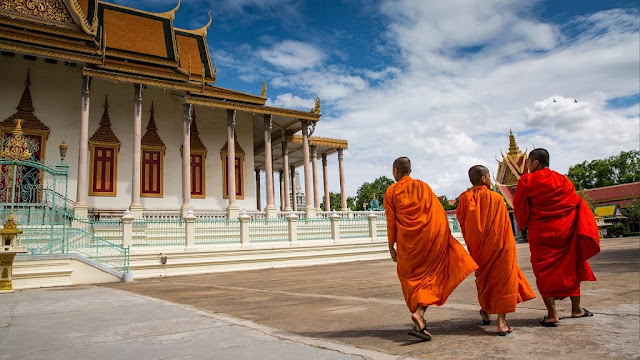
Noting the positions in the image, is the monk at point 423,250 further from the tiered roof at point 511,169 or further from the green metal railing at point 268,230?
the tiered roof at point 511,169

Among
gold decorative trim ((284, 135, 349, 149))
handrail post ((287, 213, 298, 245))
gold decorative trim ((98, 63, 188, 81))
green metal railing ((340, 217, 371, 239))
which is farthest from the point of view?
gold decorative trim ((284, 135, 349, 149))

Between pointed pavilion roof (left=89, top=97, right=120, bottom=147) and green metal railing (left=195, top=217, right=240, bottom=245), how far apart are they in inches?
225

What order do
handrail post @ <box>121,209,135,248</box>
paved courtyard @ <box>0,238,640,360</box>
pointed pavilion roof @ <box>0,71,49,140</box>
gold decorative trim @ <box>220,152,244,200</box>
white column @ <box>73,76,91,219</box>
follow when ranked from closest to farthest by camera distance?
paved courtyard @ <box>0,238,640,360</box> < handrail post @ <box>121,209,135,248</box> < white column @ <box>73,76,91,219</box> < pointed pavilion roof @ <box>0,71,49,140</box> < gold decorative trim @ <box>220,152,244,200</box>

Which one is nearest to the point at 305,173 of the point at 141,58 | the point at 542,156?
the point at 141,58

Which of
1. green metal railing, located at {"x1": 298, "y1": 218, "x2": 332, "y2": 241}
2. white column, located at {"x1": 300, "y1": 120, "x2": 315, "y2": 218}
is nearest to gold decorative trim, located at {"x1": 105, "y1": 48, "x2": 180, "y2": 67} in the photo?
white column, located at {"x1": 300, "y1": 120, "x2": 315, "y2": 218}

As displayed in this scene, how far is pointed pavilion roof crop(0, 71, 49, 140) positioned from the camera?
14203 mm

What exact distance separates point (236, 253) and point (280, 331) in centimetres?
970

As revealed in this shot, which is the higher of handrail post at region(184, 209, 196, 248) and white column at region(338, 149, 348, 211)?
white column at region(338, 149, 348, 211)

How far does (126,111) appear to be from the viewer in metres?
16.3

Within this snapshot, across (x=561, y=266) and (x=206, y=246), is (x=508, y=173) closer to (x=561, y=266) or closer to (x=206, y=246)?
(x=206, y=246)

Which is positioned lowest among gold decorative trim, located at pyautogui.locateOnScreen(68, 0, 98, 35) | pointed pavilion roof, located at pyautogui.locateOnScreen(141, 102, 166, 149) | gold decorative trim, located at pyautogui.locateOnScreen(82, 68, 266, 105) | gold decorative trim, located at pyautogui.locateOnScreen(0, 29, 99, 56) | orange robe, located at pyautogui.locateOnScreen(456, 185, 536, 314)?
orange robe, located at pyautogui.locateOnScreen(456, 185, 536, 314)

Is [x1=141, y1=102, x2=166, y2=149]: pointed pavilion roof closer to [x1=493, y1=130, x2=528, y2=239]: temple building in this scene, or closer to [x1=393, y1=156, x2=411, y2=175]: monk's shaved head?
[x1=393, y1=156, x2=411, y2=175]: monk's shaved head

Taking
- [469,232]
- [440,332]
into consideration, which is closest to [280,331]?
[440,332]

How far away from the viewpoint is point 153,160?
16.6 metres
